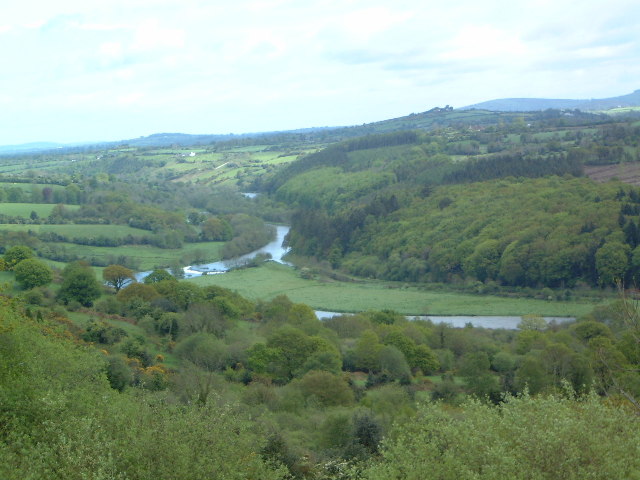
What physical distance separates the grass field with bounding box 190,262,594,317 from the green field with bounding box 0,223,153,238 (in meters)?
20.6

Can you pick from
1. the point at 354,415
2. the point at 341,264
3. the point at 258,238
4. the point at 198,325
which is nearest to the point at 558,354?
the point at 354,415

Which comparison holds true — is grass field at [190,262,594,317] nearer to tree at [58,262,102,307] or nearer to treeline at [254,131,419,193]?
tree at [58,262,102,307]

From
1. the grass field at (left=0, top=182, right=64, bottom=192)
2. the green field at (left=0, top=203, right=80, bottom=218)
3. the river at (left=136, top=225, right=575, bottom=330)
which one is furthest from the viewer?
the grass field at (left=0, top=182, right=64, bottom=192)

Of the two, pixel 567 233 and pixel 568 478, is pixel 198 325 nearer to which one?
pixel 568 478

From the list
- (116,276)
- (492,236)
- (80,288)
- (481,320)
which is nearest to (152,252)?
(116,276)

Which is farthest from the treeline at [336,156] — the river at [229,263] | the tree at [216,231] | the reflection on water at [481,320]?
the reflection on water at [481,320]

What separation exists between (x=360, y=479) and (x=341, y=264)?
7036 cm

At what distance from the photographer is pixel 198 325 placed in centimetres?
4166

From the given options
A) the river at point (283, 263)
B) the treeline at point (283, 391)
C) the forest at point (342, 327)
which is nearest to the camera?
the treeline at point (283, 391)

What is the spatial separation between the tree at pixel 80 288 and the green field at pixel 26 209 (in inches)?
2150

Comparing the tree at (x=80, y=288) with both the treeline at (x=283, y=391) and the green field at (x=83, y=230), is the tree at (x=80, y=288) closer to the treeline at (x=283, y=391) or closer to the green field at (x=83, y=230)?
the treeline at (x=283, y=391)

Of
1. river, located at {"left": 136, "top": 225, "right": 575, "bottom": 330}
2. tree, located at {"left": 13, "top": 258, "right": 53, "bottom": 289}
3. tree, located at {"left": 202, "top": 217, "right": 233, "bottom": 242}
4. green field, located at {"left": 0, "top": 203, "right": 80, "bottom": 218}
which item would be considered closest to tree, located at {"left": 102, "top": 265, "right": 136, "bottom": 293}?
tree, located at {"left": 13, "top": 258, "right": 53, "bottom": 289}

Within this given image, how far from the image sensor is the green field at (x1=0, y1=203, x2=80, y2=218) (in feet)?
313

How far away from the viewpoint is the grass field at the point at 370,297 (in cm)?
5978
